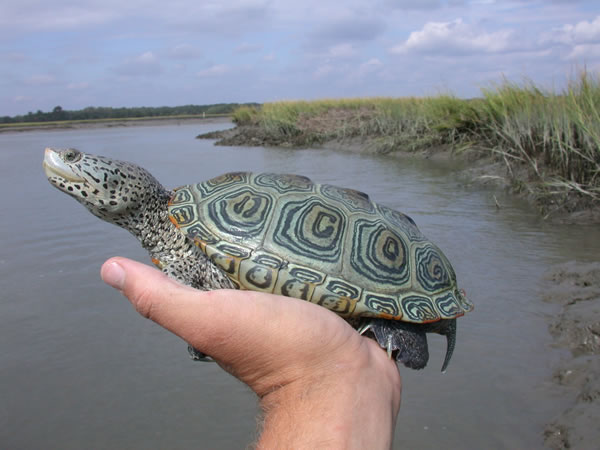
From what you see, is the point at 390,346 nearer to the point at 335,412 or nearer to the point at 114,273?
the point at 335,412

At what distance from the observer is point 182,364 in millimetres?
4137

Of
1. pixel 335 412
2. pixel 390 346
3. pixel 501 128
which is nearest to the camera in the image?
pixel 335 412

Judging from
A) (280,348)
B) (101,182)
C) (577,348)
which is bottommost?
(577,348)

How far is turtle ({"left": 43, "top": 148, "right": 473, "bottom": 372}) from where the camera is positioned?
2.26 meters

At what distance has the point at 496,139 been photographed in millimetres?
11742

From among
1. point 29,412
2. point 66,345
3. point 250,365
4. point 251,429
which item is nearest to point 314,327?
point 250,365

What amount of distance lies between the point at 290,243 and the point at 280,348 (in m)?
0.67

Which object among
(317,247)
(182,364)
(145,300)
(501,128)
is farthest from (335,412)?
(501,128)

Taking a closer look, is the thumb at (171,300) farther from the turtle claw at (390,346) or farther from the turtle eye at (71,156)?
the turtle eye at (71,156)

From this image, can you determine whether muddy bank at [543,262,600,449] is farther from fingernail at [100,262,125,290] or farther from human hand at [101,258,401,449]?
fingernail at [100,262,125,290]

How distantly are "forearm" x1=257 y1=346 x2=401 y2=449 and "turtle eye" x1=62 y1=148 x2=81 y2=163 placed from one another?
1594 mm

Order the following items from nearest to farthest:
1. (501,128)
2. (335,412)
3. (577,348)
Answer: (335,412) < (577,348) < (501,128)

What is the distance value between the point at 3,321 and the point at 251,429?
3081mm

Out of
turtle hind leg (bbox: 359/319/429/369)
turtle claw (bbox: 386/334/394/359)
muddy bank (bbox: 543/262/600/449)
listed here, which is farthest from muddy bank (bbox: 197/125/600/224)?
turtle claw (bbox: 386/334/394/359)
